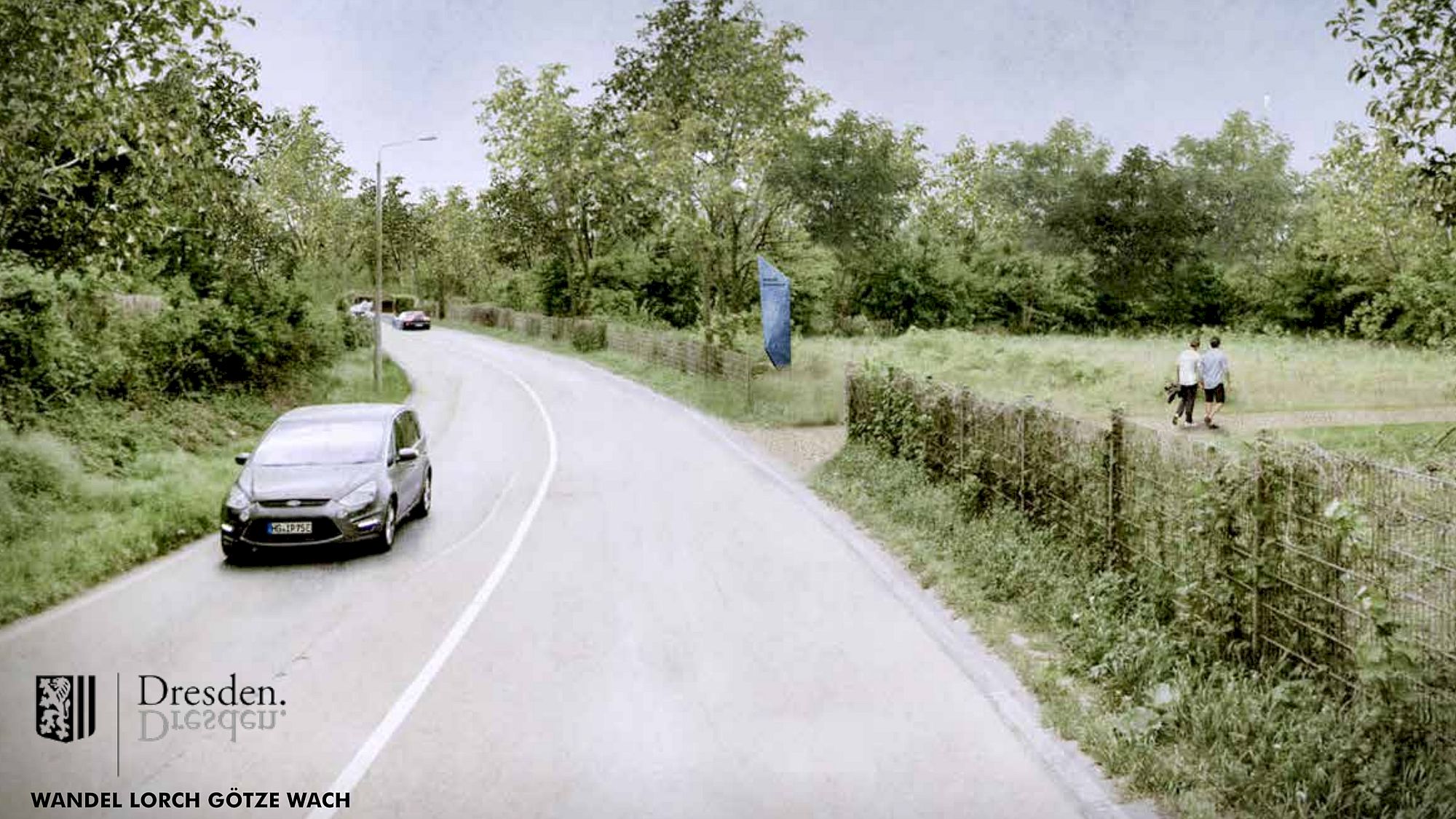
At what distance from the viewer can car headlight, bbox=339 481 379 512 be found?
12.0m

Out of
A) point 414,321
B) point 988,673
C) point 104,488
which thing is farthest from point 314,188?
point 988,673

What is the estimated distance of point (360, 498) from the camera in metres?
12.2

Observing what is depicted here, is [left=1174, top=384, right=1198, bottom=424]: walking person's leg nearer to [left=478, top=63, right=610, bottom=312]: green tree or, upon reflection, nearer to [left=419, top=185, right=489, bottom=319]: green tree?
[left=478, top=63, right=610, bottom=312]: green tree

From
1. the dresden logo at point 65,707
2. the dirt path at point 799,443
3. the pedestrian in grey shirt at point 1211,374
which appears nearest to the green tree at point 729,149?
the dirt path at point 799,443

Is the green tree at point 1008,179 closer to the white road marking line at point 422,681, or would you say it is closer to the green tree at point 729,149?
the green tree at point 729,149

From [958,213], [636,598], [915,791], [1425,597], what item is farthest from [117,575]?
[958,213]

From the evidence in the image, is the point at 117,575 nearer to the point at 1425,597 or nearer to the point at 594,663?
the point at 594,663

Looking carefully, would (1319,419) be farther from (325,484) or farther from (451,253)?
(451,253)

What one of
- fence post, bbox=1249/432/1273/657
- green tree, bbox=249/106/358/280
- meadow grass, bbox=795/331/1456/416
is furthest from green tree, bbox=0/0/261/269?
green tree, bbox=249/106/358/280

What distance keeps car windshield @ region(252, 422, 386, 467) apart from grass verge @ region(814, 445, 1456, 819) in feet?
22.1

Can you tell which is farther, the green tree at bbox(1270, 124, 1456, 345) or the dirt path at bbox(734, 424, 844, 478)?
the green tree at bbox(1270, 124, 1456, 345)

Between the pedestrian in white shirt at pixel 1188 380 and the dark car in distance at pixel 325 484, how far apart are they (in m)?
15.3

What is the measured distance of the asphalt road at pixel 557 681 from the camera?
6270 mm

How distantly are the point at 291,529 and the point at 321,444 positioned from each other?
161cm
